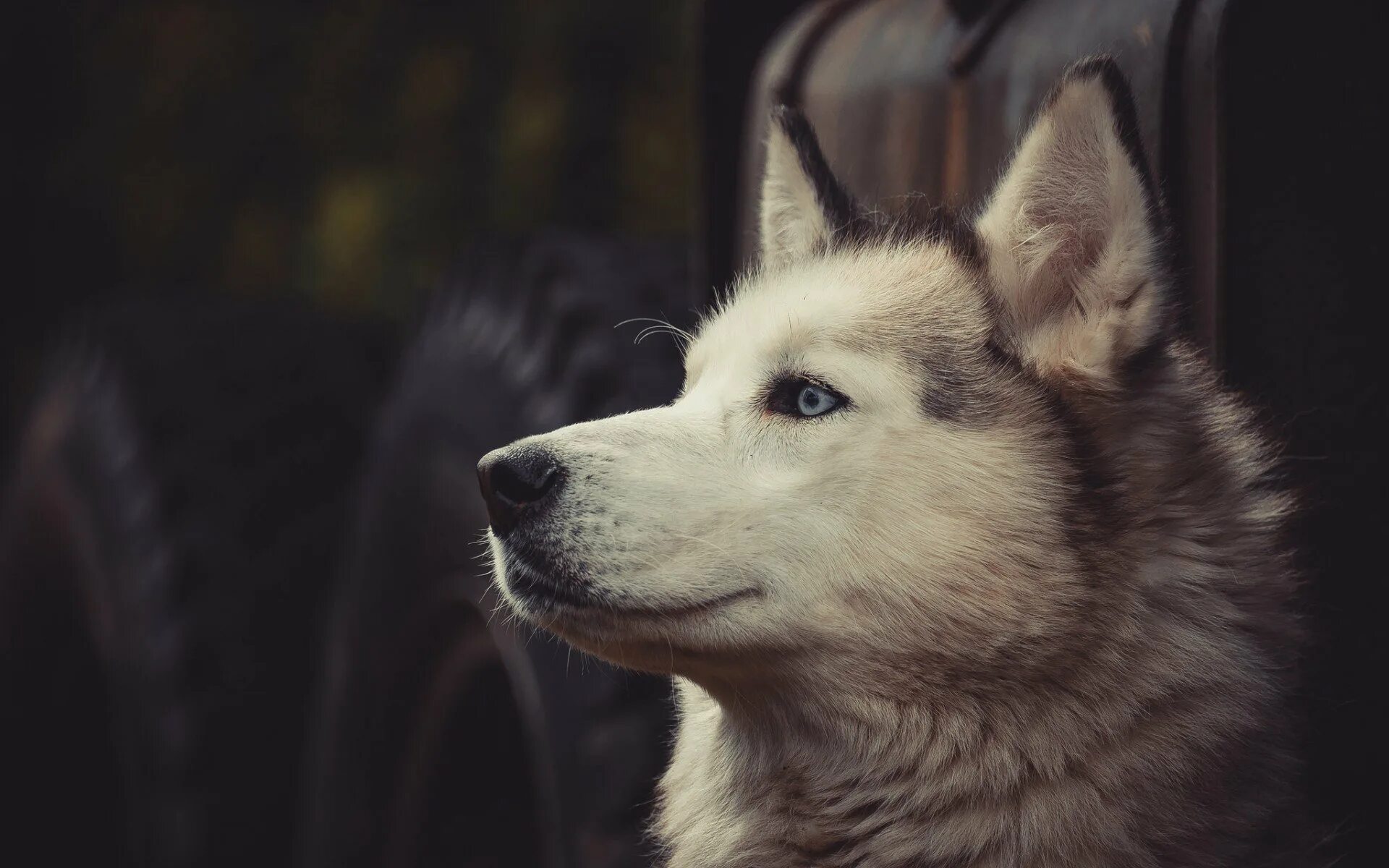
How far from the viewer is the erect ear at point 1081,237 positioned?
1383mm

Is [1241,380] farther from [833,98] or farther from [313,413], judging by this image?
[313,413]

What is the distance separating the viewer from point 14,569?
145 inches

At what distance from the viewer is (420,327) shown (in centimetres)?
275

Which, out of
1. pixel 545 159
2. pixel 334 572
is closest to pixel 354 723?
pixel 334 572

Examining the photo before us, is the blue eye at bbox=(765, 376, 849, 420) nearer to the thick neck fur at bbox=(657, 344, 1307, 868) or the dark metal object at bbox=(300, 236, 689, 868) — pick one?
the thick neck fur at bbox=(657, 344, 1307, 868)

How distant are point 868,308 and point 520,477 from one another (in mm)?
493

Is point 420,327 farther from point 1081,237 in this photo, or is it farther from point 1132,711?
point 1132,711

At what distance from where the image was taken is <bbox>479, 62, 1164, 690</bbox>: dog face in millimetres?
1448

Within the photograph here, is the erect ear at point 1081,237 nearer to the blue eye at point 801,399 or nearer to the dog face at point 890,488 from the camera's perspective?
the dog face at point 890,488

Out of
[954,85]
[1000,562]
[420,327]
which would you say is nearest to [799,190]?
[954,85]

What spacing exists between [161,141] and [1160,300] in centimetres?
448

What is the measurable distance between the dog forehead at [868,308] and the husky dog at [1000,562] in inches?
0.4

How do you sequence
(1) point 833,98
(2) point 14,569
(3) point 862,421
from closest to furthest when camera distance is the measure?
1. (3) point 862,421
2. (1) point 833,98
3. (2) point 14,569

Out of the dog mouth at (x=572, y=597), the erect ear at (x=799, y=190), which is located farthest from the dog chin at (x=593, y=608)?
the erect ear at (x=799, y=190)
